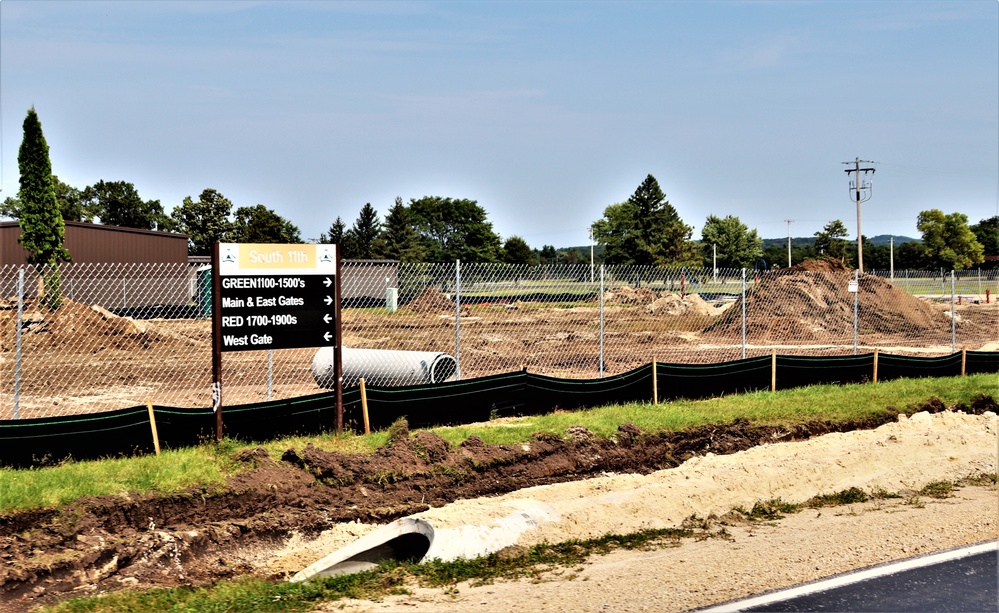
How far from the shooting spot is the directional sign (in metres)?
11.7

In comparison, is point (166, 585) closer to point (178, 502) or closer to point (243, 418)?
point (178, 502)

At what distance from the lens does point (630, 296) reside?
57688 millimetres

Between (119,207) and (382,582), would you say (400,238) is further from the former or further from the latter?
(382,582)

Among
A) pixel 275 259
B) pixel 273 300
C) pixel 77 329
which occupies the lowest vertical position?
pixel 77 329

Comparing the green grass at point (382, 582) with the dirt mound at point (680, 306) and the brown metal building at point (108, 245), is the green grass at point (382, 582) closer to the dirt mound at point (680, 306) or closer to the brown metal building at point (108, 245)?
the dirt mound at point (680, 306)

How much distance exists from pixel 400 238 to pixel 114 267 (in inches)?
1672

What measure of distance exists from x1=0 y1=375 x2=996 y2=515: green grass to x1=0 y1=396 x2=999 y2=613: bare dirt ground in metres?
0.28

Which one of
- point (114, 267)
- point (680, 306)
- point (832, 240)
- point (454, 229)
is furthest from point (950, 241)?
point (114, 267)

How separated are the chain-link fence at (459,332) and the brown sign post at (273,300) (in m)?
2.64

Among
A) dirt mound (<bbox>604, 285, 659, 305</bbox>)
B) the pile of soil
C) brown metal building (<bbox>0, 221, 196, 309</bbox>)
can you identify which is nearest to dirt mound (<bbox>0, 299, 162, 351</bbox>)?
brown metal building (<bbox>0, 221, 196, 309</bbox>)

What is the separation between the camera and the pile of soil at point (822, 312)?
34594 mm

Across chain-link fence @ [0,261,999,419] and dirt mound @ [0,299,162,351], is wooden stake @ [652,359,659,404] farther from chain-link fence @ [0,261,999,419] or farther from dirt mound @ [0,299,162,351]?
dirt mound @ [0,299,162,351]

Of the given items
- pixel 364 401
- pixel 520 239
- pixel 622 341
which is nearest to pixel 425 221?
pixel 520 239

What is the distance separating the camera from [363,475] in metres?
10.9
